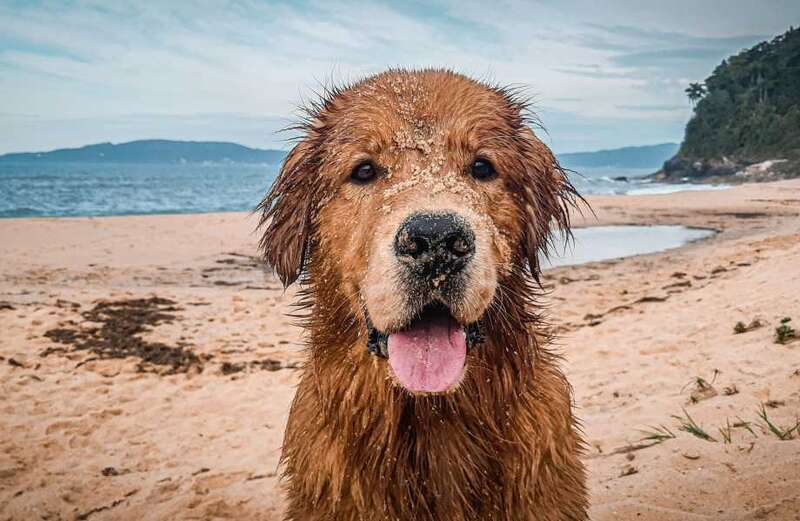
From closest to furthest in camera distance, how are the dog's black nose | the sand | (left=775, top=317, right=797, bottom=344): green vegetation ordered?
the dog's black nose, the sand, (left=775, top=317, right=797, bottom=344): green vegetation

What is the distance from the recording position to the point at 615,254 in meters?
14.8

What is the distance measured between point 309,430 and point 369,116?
151cm

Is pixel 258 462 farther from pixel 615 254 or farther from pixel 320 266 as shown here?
pixel 615 254

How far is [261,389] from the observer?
6.57 m

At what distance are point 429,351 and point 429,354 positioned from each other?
1 centimetres

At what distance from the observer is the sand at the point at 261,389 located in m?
3.60

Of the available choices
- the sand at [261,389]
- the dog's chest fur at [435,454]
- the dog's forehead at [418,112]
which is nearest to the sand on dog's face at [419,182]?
the dog's forehead at [418,112]

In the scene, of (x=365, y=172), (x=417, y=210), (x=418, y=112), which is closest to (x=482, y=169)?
(x=418, y=112)

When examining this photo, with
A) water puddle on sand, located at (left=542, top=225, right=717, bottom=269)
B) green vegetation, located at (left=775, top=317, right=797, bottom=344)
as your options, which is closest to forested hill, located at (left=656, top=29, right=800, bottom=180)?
water puddle on sand, located at (left=542, top=225, right=717, bottom=269)

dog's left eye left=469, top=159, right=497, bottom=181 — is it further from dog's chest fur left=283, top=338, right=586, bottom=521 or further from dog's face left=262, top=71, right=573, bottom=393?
dog's chest fur left=283, top=338, right=586, bottom=521

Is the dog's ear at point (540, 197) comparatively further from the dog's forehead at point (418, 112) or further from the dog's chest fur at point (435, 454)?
the dog's chest fur at point (435, 454)

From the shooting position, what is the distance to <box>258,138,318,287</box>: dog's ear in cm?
314

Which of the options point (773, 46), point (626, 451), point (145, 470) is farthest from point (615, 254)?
point (773, 46)

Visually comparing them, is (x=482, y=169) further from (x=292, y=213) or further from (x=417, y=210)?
(x=292, y=213)
